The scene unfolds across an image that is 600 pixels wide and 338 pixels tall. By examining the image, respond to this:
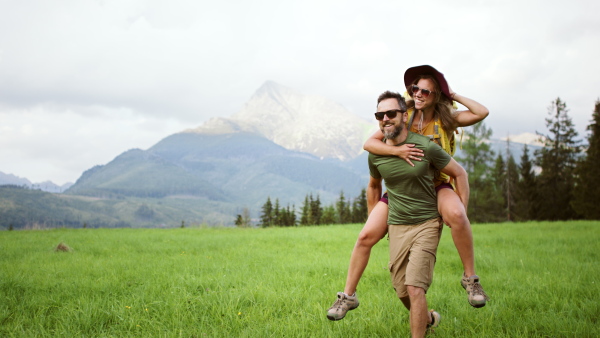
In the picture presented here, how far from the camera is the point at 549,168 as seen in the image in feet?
135

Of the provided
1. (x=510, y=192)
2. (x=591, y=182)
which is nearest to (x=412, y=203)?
(x=591, y=182)

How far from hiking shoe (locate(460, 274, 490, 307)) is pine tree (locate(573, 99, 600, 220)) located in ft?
119

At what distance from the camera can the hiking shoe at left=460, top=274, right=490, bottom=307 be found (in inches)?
135

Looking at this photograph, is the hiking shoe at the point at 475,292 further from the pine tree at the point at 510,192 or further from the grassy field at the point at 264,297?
the pine tree at the point at 510,192

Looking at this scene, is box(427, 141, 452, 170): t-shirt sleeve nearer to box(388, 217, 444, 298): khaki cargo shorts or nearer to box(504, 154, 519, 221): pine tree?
box(388, 217, 444, 298): khaki cargo shorts

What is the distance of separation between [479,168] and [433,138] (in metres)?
46.5

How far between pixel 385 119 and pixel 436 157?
57 centimetres

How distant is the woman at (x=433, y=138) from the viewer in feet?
11.9

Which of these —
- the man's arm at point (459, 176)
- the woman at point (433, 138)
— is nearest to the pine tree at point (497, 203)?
the woman at point (433, 138)

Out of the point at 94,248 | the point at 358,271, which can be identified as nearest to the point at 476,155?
the point at 94,248

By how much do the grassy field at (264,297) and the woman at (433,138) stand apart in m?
0.92

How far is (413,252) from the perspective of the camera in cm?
353

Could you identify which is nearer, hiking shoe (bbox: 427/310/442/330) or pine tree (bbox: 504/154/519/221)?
hiking shoe (bbox: 427/310/442/330)

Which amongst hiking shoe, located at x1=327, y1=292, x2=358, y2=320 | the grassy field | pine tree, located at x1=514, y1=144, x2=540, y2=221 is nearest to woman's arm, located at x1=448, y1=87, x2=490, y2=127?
hiking shoe, located at x1=327, y1=292, x2=358, y2=320
